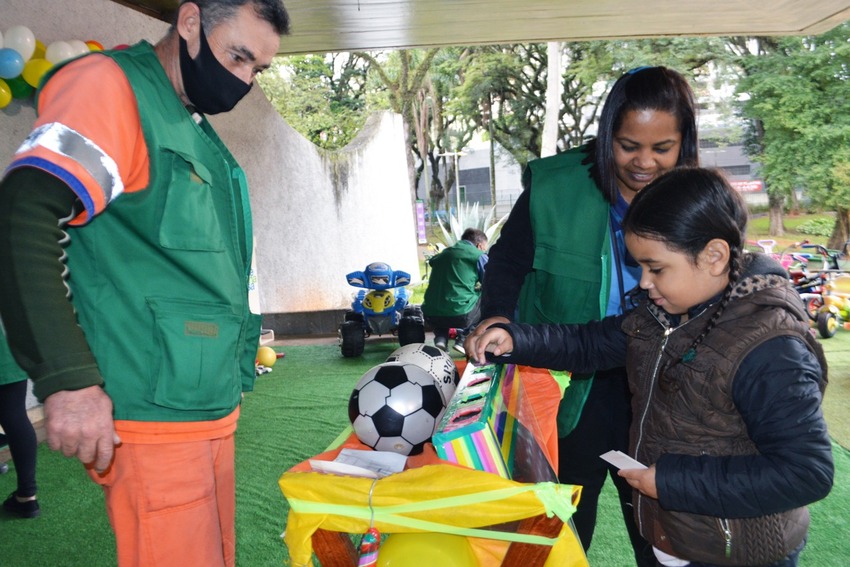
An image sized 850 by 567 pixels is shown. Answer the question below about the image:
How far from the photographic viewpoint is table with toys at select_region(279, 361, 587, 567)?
129cm

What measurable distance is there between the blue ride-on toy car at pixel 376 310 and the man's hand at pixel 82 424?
5549 mm

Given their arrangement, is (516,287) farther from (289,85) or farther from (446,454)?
(289,85)

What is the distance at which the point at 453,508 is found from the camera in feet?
4.25

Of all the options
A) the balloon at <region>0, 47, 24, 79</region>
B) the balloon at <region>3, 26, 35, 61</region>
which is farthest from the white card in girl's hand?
the balloon at <region>3, 26, 35, 61</region>

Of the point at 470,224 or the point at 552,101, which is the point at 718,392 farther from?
the point at 552,101

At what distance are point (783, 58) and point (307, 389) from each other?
10977mm

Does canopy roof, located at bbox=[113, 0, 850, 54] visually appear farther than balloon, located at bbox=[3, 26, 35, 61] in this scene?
Yes

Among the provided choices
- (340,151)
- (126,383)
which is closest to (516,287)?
(126,383)

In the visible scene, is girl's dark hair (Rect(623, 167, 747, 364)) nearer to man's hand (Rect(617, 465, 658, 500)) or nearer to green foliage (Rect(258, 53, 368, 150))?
man's hand (Rect(617, 465, 658, 500))

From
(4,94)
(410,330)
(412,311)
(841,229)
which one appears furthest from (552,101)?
(4,94)

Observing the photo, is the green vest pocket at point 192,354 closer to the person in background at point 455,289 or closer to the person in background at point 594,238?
the person in background at point 594,238

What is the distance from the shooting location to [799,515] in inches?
51.9

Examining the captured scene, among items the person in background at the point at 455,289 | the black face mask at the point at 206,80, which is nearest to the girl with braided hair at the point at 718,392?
the black face mask at the point at 206,80

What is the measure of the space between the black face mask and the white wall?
4.44 m
